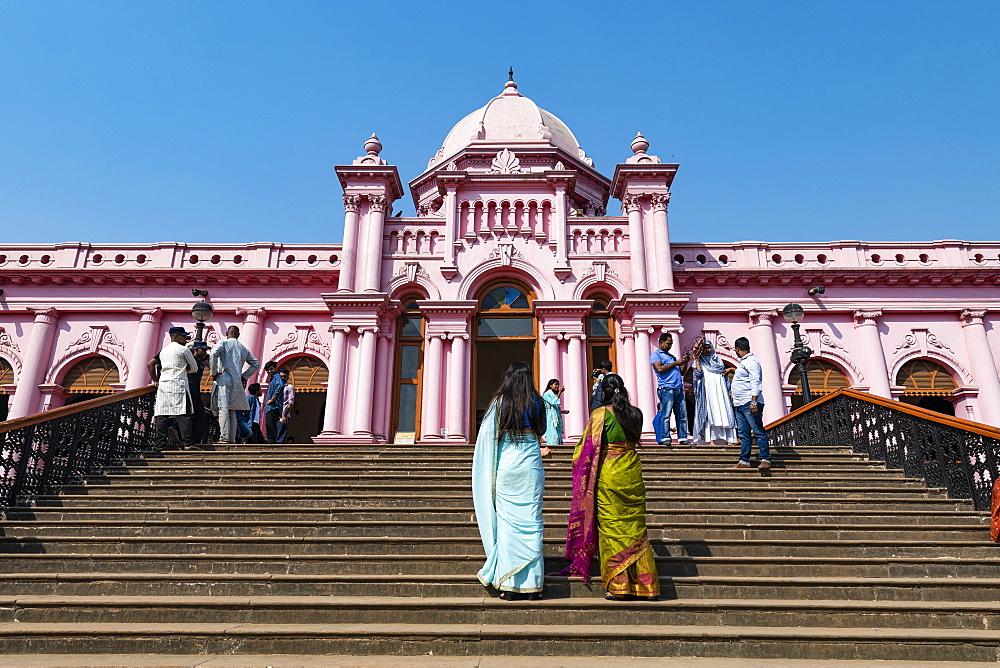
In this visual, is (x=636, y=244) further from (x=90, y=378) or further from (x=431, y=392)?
(x=90, y=378)

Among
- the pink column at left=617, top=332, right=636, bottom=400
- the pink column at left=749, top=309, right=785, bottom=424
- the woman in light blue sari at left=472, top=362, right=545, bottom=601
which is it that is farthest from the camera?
the pink column at left=749, top=309, right=785, bottom=424

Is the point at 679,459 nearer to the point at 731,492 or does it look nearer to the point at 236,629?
the point at 731,492

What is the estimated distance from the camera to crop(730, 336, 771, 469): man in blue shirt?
27.8ft

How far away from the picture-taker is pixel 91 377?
57.1ft

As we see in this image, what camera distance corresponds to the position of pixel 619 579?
5.00m

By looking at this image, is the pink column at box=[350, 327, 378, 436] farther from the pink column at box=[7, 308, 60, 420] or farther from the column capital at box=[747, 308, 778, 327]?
the column capital at box=[747, 308, 778, 327]

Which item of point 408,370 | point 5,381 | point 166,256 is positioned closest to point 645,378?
point 408,370

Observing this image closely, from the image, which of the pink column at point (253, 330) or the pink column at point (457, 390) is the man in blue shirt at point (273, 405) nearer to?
the pink column at point (457, 390)

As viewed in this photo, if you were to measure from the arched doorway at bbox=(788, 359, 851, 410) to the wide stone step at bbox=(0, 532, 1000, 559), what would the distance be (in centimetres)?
1088

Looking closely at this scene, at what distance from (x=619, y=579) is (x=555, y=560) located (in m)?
0.77

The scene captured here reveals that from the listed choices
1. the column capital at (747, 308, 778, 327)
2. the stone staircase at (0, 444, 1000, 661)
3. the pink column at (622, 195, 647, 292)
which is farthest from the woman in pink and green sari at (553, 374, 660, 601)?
the column capital at (747, 308, 778, 327)

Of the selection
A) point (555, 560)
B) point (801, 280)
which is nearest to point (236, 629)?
point (555, 560)

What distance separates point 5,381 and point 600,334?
53.3 feet

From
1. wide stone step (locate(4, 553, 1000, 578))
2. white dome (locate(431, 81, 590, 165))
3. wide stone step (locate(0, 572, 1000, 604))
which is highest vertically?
white dome (locate(431, 81, 590, 165))
